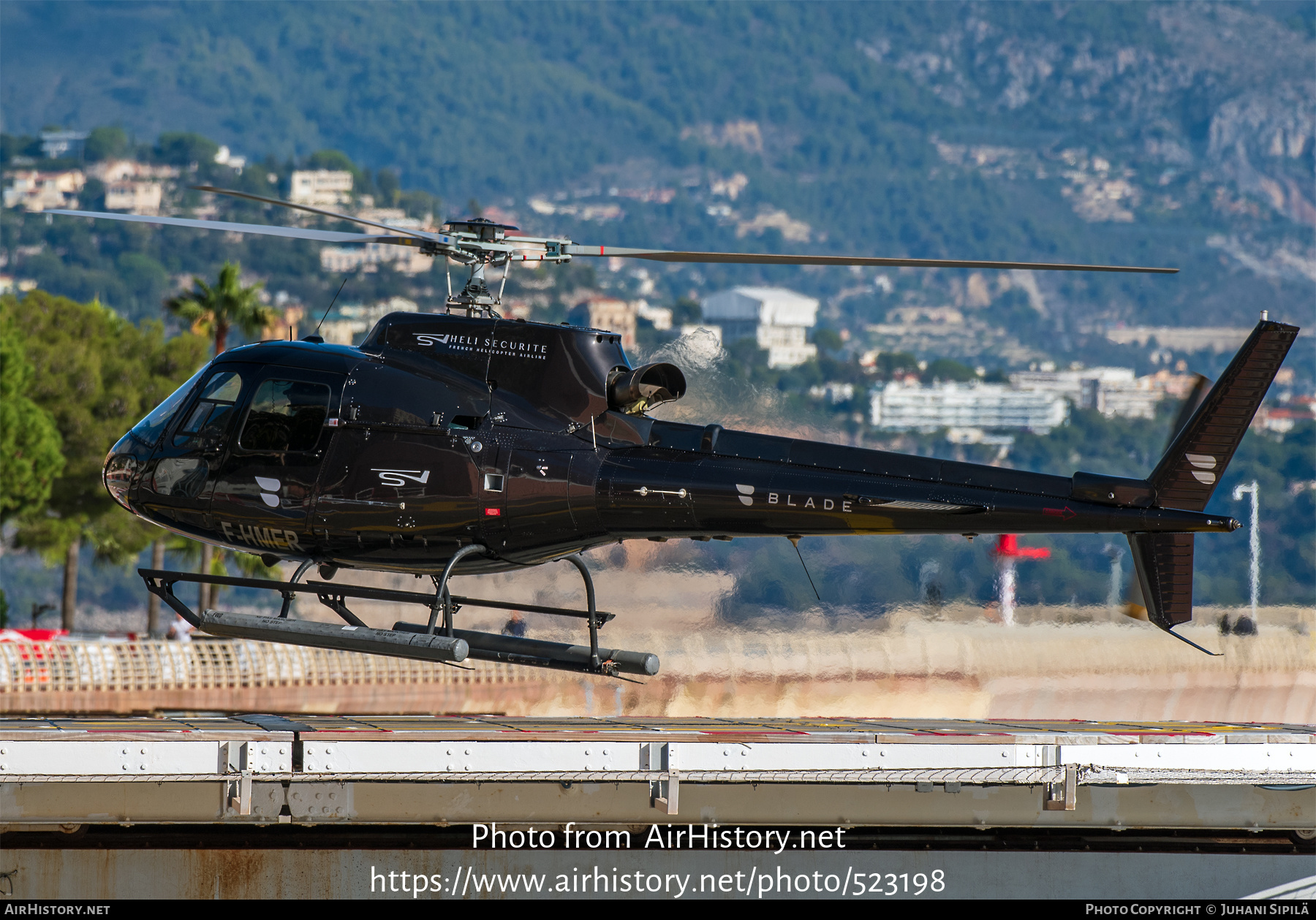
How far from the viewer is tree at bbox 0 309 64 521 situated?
4375cm

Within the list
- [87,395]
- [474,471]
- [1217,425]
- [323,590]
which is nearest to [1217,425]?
[1217,425]

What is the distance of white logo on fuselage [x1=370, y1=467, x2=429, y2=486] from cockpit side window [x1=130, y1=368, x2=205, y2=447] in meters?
2.47

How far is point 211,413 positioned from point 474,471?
9.81 feet

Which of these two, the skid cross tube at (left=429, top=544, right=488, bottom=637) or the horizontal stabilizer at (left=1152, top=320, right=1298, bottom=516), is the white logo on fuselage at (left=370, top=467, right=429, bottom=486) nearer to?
the skid cross tube at (left=429, top=544, right=488, bottom=637)

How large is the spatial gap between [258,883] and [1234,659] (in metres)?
17.5

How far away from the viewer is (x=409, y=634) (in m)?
15.1

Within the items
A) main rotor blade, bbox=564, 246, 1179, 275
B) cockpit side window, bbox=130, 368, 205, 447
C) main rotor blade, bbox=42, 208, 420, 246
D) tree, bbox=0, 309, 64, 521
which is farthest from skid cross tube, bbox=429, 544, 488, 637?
tree, bbox=0, 309, 64, 521

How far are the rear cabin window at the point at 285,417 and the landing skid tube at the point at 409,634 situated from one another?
1451mm

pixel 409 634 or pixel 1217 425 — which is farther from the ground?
pixel 1217 425

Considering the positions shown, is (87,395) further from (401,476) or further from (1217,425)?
(1217,425)

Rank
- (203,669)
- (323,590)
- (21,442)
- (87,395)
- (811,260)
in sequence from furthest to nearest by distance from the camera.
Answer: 1. (87,395)
2. (21,442)
3. (203,669)
4. (323,590)
5. (811,260)

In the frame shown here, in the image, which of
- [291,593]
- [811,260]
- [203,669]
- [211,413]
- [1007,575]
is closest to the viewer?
[811,260]

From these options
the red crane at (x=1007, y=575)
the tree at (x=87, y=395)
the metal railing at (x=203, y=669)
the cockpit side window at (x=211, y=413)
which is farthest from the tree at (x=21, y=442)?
the cockpit side window at (x=211, y=413)
